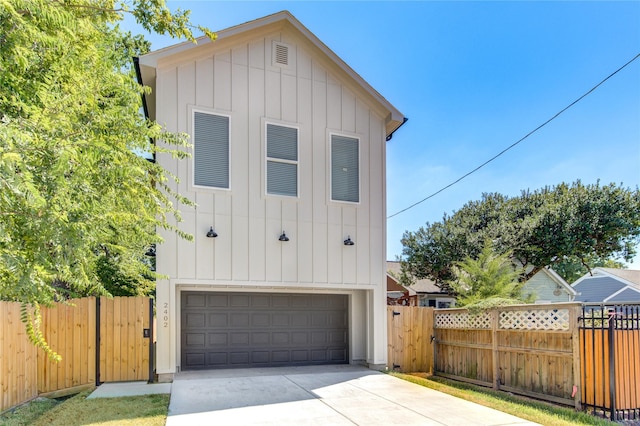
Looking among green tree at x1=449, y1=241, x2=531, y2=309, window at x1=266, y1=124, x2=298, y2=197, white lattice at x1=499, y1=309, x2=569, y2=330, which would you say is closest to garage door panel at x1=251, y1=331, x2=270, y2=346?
window at x1=266, y1=124, x2=298, y2=197

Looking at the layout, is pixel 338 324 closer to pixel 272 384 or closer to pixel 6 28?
pixel 272 384

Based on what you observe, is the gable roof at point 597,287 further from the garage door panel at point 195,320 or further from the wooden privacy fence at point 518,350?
the garage door panel at point 195,320

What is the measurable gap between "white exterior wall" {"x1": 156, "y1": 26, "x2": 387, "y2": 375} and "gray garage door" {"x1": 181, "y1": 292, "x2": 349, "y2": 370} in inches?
18.8

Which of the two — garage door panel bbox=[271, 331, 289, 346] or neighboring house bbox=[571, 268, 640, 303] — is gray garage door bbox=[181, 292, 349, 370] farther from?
neighboring house bbox=[571, 268, 640, 303]

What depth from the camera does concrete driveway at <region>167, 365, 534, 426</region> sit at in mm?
5625

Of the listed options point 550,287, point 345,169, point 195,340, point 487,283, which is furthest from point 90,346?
point 550,287

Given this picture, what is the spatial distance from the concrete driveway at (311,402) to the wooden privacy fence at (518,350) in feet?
4.45

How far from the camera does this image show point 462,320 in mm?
9250

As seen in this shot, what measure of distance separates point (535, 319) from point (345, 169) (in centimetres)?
503

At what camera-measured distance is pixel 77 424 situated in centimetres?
536

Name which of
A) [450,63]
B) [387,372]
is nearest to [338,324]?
[387,372]

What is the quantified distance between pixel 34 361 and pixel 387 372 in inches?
267

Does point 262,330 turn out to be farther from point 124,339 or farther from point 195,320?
point 124,339

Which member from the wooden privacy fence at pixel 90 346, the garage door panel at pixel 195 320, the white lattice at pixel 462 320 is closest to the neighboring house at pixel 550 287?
the white lattice at pixel 462 320
